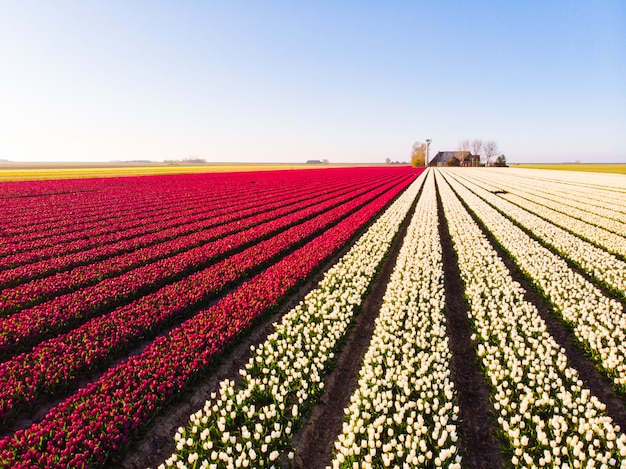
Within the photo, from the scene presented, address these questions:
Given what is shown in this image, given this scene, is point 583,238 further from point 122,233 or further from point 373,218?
point 122,233

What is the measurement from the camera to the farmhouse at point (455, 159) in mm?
159625

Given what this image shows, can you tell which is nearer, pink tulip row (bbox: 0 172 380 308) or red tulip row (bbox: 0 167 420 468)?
red tulip row (bbox: 0 167 420 468)

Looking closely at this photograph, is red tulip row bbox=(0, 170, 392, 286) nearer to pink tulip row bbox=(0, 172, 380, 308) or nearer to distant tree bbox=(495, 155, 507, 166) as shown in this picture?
pink tulip row bbox=(0, 172, 380, 308)

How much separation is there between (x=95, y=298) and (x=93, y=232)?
1008cm

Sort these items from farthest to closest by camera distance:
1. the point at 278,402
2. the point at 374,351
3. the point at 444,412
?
the point at 374,351 → the point at 278,402 → the point at 444,412

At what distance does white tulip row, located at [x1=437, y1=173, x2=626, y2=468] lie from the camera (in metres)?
4.95

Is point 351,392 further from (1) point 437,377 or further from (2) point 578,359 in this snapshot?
(2) point 578,359

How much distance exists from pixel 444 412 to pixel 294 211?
21303 millimetres

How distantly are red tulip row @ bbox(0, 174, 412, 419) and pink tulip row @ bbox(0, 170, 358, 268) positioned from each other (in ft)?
23.9

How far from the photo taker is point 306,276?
12.6 metres

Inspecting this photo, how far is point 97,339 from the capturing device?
25.9 feet

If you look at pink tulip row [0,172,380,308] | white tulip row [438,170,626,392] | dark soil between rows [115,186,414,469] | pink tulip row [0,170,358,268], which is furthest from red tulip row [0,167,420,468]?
pink tulip row [0,170,358,268]

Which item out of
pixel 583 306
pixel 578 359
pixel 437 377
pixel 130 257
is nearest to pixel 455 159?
pixel 583 306

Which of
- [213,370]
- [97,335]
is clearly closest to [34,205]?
[97,335]
